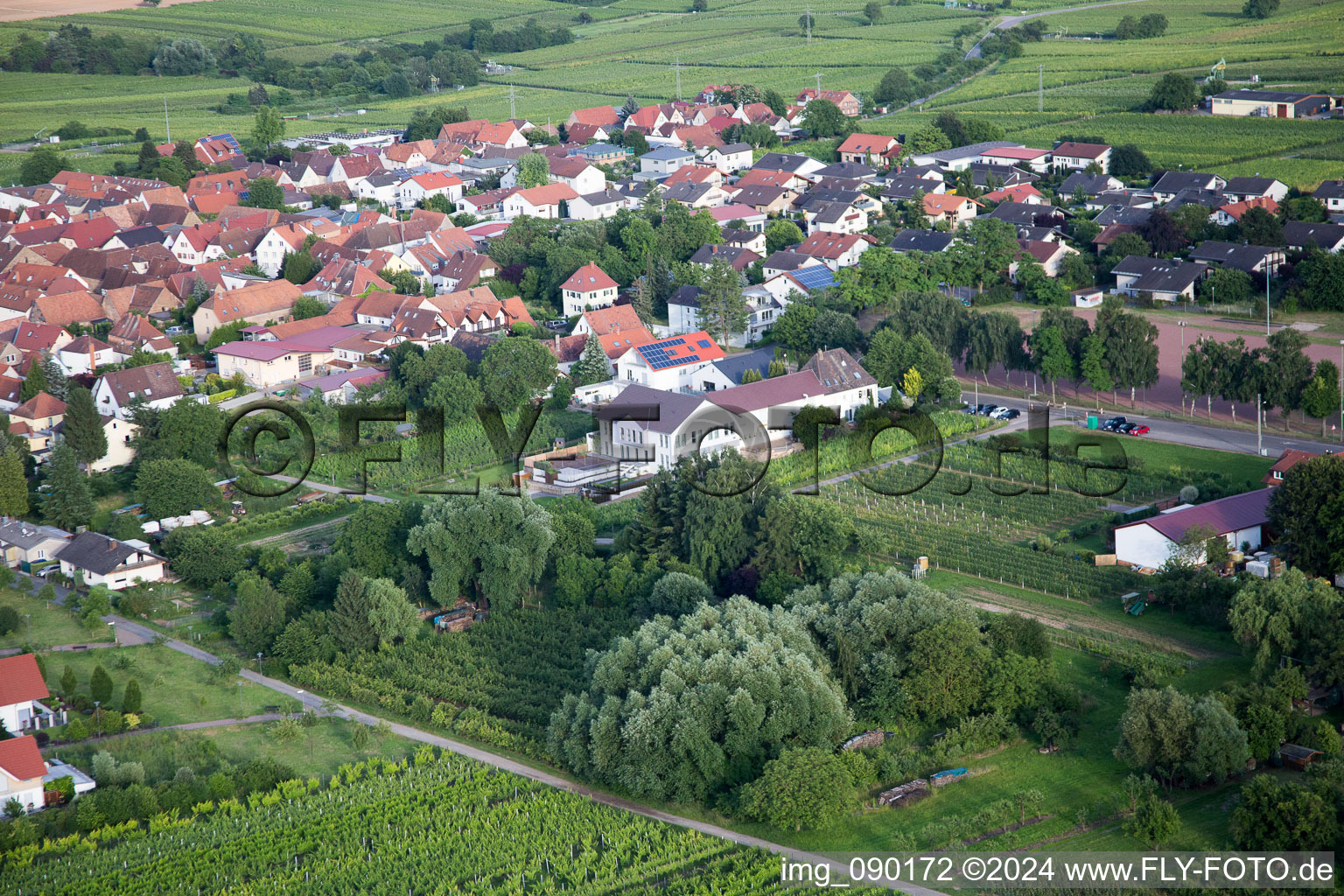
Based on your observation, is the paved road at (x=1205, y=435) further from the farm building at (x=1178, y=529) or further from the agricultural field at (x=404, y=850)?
the agricultural field at (x=404, y=850)

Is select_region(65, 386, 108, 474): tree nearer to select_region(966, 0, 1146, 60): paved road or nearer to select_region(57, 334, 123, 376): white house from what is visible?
select_region(57, 334, 123, 376): white house

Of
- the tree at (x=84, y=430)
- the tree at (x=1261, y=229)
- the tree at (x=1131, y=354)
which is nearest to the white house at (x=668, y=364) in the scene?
the tree at (x=1131, y=354)

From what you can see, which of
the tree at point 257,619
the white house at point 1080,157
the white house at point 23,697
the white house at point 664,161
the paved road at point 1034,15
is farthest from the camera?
the paved road at point 1034,15

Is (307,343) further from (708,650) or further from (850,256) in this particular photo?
(708,650)

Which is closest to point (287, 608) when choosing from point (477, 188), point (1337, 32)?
point (477, 188)

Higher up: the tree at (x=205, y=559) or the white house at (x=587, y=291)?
the white house at (x=587, y=291)

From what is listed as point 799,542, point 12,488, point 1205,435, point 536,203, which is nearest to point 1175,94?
point 536,203

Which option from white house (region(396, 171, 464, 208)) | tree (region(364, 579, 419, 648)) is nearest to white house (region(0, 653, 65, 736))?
tree (region(364, 579, 419, 648))
